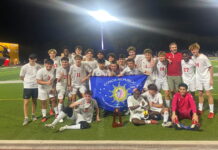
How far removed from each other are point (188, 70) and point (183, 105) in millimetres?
1238

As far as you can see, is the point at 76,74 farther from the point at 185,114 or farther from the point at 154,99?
the point at 185,114

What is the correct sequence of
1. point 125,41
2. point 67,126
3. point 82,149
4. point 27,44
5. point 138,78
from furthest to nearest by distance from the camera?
point 125,41 < point 27,44 < point 138,78 < point 67,126 < point 82,149

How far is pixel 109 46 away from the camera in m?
57.8

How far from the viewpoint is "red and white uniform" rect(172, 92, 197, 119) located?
6.04m

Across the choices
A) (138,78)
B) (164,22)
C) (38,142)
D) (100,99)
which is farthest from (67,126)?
(164,22)

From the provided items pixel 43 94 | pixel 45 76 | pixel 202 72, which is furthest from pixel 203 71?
pixel 43 94

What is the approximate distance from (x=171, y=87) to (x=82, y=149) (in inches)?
137

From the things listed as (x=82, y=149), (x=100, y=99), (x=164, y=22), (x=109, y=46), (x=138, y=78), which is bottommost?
(x=82, y=149)

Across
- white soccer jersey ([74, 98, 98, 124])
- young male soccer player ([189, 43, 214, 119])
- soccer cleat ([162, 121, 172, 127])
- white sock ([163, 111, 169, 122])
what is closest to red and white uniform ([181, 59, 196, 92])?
young male soccer player ([189, 43, 214, 119])

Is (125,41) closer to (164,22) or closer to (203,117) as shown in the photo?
(164,22)

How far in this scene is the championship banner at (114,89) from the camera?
6957 millimetres

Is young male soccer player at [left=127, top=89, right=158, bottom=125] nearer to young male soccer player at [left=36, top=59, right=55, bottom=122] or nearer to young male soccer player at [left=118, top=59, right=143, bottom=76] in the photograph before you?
young male soccer player at [left=118, top=59, right=143, bottom=76]

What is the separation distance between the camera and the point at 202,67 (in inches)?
262

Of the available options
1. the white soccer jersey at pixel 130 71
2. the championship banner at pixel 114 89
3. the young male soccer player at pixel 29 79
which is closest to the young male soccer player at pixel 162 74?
the championship banner at pixel 114 89
